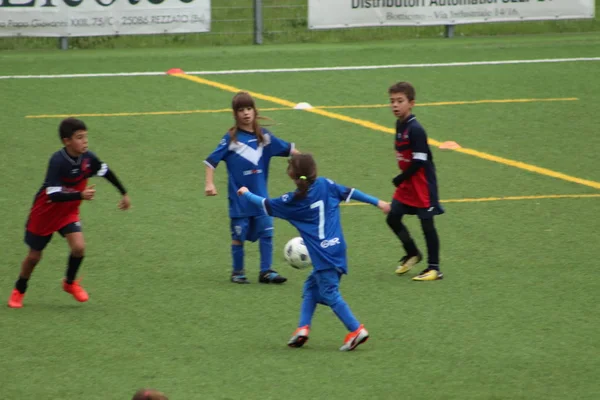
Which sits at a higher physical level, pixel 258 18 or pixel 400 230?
pixel 258 18

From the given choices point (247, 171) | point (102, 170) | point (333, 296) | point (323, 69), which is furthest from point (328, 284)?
point (323, 69)

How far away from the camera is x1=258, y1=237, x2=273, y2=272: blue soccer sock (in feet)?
29.4

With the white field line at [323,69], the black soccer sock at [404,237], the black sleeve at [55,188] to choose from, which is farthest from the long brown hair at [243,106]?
the white field line at [323,69]

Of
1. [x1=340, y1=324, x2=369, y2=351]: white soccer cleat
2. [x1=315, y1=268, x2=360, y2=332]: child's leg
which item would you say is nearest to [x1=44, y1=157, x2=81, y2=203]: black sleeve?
[x1=315, y1=268, x2=360, y2=332]: child's leg

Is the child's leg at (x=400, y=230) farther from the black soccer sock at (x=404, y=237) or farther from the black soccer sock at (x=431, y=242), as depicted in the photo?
the black soccer sock at (x=431, y=242)

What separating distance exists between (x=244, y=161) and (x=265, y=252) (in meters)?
0.78

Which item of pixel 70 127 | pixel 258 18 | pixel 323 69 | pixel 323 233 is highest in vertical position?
pixel 258 18

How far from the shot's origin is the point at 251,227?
29.5ft

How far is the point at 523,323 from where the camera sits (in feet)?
26.0

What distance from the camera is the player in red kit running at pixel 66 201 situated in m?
7.94

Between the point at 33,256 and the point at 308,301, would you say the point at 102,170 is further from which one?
the point at 308,301

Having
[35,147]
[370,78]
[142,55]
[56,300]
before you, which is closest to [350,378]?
[56,300]

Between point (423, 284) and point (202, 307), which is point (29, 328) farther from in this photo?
point (423, 284)

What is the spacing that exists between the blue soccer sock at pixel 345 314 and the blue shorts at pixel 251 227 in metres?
1.78
